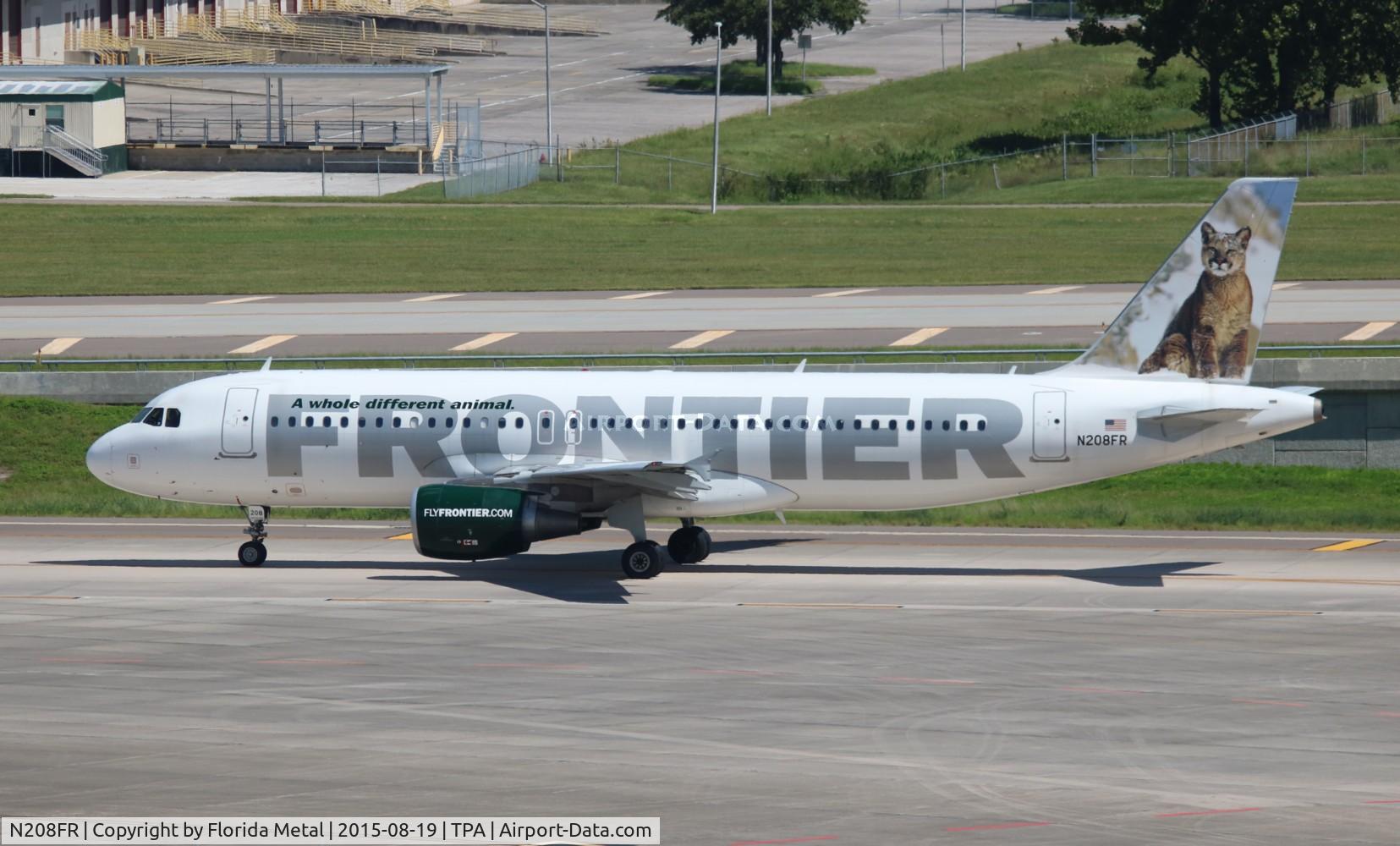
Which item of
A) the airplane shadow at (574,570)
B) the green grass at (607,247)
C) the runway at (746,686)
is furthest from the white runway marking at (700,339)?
the airplane shadow at (574,570)

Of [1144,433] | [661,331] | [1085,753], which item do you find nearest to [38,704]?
[1085,753]

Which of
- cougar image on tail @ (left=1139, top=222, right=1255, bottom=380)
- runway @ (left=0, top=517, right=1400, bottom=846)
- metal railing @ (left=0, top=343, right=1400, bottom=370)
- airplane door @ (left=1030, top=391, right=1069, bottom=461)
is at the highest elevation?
cougar image on tail @ (left=1139, top=222, right=1255, bottom=380)

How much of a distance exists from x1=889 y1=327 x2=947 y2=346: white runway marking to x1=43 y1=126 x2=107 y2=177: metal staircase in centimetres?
6501

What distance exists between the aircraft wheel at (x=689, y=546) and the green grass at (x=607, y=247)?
123 ft

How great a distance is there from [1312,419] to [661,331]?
103ft

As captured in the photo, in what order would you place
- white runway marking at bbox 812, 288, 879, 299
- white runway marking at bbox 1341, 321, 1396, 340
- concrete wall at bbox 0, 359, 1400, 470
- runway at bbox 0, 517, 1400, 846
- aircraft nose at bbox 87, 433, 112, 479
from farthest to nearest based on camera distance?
white runway marking at bbox 812, 288, 879, 299 < white runway marking at bbox 1341, 321, 1396, 340 < concrete wall at bbox 0, 359, 1400, 470 < aircraft nose at bbox 87, 433, 112, 479 < runway at bbox 0, 517, 1400, 846

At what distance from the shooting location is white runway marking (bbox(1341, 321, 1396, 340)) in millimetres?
61844

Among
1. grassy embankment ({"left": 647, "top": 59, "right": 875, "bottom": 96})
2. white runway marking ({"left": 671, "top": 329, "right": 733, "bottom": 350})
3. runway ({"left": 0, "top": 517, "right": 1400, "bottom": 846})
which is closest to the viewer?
runway ({"left": 0, "top": 517, "right": 1400, "bottom": 846})

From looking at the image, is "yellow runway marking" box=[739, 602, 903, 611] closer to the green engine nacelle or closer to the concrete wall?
the green engine nacelle

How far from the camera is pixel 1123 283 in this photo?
7556 centimetres

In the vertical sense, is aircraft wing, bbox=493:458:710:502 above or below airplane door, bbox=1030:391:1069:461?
below

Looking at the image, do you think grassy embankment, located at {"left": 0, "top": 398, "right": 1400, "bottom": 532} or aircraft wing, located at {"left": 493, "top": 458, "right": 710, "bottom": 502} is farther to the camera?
grassy embankment, located at {"left": 0, "top": 398, "right": 1400, "bottom": 532}

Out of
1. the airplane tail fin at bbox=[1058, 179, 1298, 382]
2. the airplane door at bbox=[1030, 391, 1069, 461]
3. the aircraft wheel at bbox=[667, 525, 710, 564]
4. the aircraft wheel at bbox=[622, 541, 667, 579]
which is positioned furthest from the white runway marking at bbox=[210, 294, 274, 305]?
the airplane tail fin at bbox=[1058, 179, 1298, 382]

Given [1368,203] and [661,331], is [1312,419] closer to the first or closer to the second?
[661,331]
